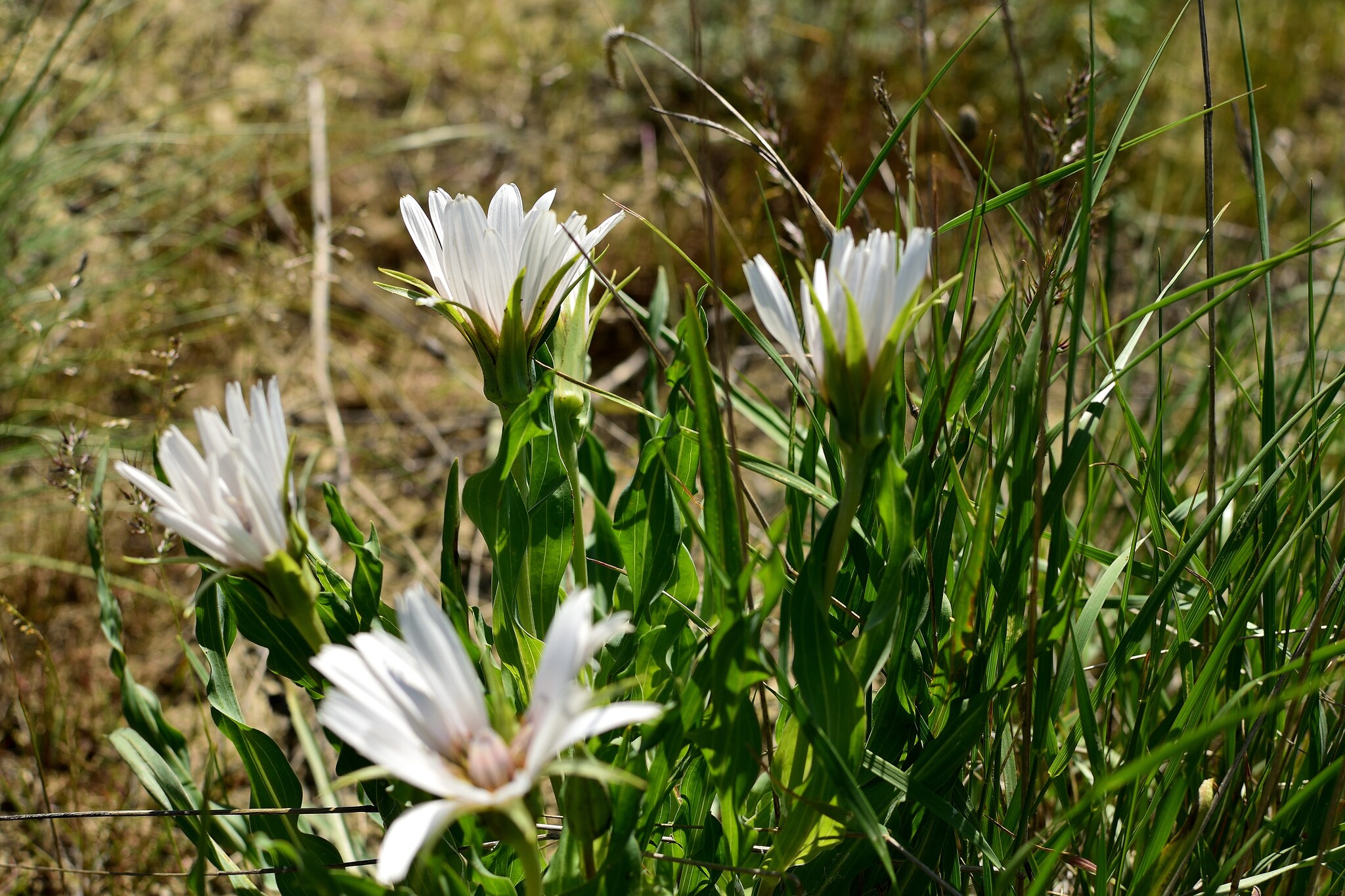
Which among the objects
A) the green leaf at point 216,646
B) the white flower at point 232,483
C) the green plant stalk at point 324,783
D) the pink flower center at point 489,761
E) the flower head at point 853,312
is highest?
the flower head at point 853,312

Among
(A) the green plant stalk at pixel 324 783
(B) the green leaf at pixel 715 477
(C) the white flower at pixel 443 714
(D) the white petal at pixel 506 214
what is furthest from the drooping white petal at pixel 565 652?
(A) the green plant stalk at pixel 324 783

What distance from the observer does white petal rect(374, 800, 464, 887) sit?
53 cm

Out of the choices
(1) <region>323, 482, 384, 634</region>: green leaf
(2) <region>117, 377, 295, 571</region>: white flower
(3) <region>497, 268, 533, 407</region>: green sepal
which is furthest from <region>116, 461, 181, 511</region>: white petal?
(3) <region>497, 268, 533, 407</region>: green sepal

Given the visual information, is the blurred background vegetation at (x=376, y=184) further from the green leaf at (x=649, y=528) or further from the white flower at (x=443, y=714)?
the white flower at (x=443, y=714)

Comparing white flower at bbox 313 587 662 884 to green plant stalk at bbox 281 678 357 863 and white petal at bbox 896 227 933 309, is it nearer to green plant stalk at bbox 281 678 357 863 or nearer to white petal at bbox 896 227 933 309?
white petal at bbox 896 227 933 309

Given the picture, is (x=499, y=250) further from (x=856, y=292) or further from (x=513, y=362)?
(x=856, y=292)

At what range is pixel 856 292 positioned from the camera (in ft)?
2.43

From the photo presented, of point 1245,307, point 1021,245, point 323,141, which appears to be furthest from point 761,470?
point 323,141

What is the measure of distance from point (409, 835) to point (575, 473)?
0.45 metres

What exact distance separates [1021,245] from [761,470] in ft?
1.73

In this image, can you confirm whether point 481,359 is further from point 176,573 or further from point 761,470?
point 176,573

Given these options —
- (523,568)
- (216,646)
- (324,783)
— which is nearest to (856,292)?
(523,568)

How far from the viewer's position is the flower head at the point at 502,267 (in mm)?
846

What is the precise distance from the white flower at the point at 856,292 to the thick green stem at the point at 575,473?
0.84 feet
